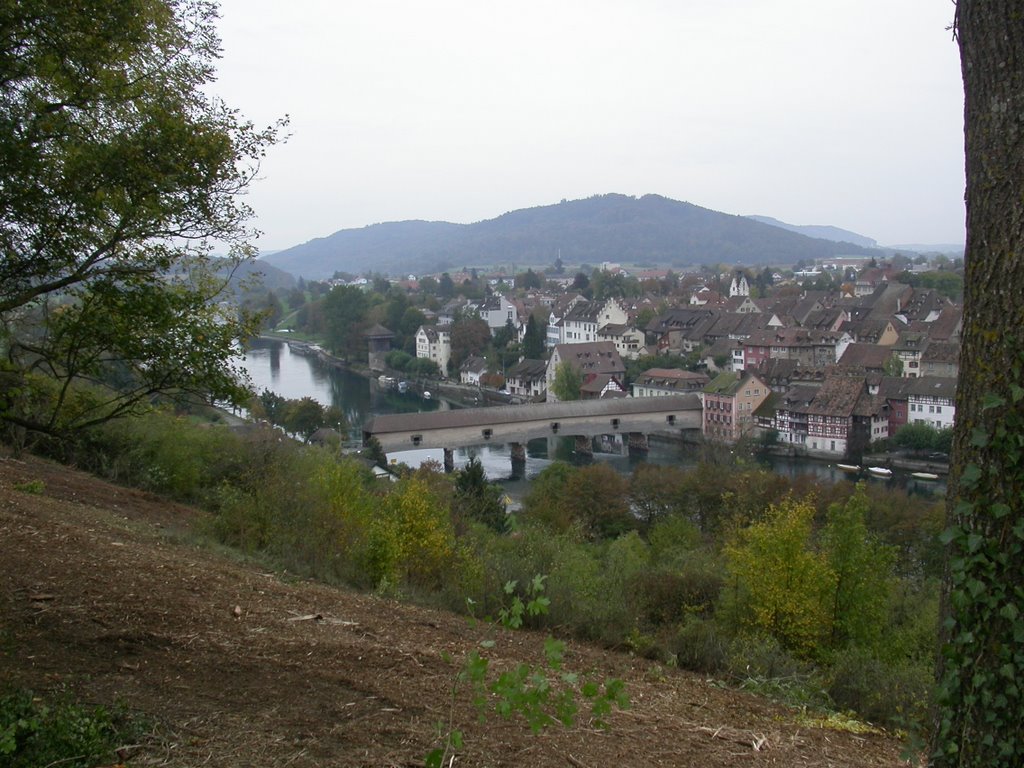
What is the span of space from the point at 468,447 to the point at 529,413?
2058 millimetres

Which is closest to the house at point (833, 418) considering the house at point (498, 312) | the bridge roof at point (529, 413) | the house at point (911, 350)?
the bridge roof at point (529, 413)

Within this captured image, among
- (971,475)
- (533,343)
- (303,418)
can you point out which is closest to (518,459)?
(303,418)

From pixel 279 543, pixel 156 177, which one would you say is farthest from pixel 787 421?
pixel 156 177

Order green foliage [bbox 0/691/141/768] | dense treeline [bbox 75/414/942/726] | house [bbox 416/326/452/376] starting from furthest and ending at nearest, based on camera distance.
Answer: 1. house [bbox 416/326/452/376]
2. dense treeline [bbox 75/414/942/726]
3. green foliage [bbox 0/691/141/768]

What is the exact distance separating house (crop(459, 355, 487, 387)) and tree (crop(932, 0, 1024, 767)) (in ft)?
126

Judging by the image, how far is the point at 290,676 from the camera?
116 inches

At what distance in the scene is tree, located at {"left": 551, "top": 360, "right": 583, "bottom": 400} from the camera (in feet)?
108

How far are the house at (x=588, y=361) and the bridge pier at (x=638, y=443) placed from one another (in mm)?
7441

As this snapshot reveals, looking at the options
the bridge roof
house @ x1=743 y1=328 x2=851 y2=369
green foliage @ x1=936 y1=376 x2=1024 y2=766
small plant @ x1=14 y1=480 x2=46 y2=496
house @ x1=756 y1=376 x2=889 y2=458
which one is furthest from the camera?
house @ x1=743 y1=328 x2=851 y2=369

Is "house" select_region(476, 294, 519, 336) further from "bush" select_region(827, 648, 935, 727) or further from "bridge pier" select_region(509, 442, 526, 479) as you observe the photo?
"bush" select_region(827, 648, 935, 727)

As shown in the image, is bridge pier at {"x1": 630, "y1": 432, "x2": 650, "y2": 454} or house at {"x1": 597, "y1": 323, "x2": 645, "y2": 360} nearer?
bridge pier at {"x1": 630, "y1": 432, "x2": 650, "y2": 454}

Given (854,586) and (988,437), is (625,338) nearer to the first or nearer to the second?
(854,586)

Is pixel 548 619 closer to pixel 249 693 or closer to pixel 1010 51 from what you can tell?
pixel 249 693

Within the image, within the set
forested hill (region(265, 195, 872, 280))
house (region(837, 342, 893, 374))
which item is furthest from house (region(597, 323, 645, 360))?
forested hill (region(265, 195, 872, 280))
